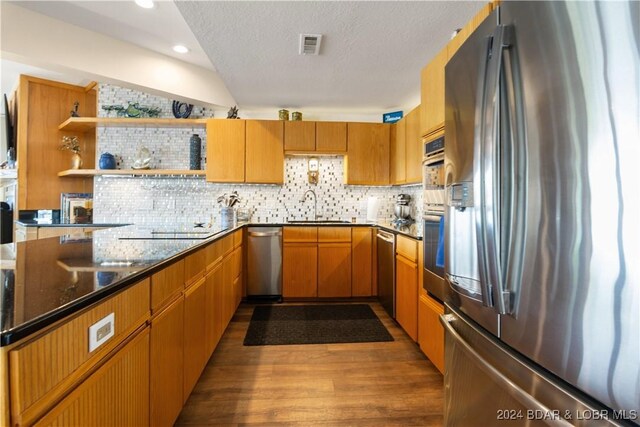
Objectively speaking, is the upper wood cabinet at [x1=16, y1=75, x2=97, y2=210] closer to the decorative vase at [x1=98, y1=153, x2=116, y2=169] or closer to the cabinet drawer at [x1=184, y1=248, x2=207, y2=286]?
the decorative vase at [x1=98, y1=153, x2=116, y2=169]

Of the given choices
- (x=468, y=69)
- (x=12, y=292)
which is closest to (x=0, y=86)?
(x=12, y=292)

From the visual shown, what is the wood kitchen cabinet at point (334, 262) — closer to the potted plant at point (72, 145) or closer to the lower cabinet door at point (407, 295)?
the lower cabinet door at point (407, 295)

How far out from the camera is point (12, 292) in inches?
28.0

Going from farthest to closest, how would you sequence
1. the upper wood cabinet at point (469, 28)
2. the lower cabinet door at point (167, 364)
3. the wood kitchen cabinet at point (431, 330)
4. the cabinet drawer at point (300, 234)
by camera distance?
the cabinet drawer at point (300, 234) < the wood kitchen cabinet at point (431, 330) < the upper wood cabinet at point (469, 28) < the lower cabinet door at point (167, 364)

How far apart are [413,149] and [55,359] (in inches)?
117

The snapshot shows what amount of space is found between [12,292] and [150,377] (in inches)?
22.5

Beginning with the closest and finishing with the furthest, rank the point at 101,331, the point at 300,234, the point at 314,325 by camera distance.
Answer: the point at 101,331 → the point at 314,325 → the point at 300,234

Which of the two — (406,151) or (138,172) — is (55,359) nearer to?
(406,151)

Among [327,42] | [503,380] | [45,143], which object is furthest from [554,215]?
[45,143]

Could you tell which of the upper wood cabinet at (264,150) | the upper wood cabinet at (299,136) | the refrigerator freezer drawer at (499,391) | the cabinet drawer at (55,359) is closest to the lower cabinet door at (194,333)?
the cabinet drawer at (55,359)

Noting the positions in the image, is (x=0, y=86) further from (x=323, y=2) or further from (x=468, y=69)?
(x=468, y=69)

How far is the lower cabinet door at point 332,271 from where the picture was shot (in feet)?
11.2

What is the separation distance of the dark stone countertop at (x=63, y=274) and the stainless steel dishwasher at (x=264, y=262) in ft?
6.02

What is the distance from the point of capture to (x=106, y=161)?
11.7 feet
